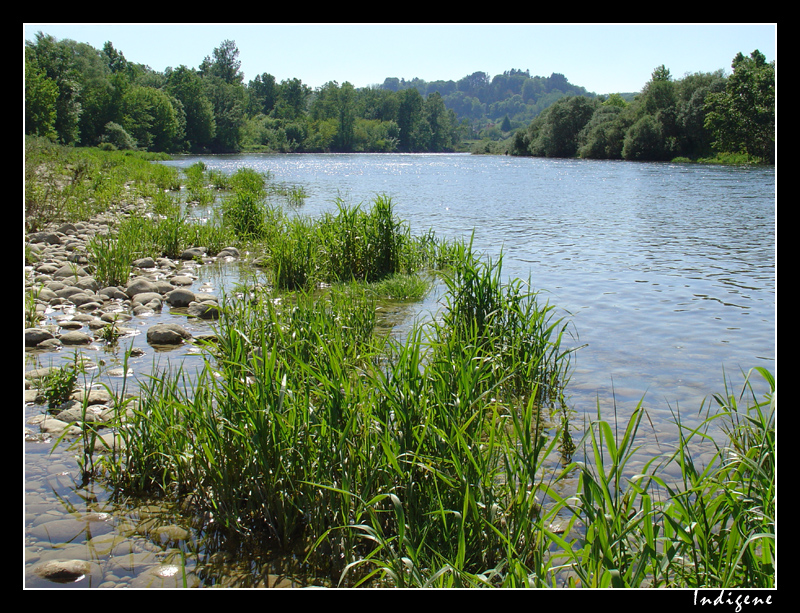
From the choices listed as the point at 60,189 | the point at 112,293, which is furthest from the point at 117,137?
the point at 112,293

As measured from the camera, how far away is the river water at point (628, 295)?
4.21m

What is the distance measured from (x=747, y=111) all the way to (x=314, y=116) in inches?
4290

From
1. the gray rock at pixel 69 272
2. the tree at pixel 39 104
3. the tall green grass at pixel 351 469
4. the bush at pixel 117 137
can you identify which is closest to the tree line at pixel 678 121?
the bush at pixel 117 137

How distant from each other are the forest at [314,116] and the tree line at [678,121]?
0.12m

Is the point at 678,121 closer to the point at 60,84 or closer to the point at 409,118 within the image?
the point at 60,84

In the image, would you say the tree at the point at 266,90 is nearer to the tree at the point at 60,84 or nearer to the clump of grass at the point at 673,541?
the tree at the point at 60,84

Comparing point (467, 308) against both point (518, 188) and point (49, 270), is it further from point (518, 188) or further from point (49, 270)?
point (518, 188)

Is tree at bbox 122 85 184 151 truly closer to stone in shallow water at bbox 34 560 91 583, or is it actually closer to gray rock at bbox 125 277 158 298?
gray rock at bbox 125 277 158 298

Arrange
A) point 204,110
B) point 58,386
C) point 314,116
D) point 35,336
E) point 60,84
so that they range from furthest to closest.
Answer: point 314,116, point 204,110, point 60,84, point 35,336, point 58,386

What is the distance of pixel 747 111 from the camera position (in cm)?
5366

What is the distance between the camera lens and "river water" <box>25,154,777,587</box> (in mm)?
4215

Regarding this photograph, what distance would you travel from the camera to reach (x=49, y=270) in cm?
1023
